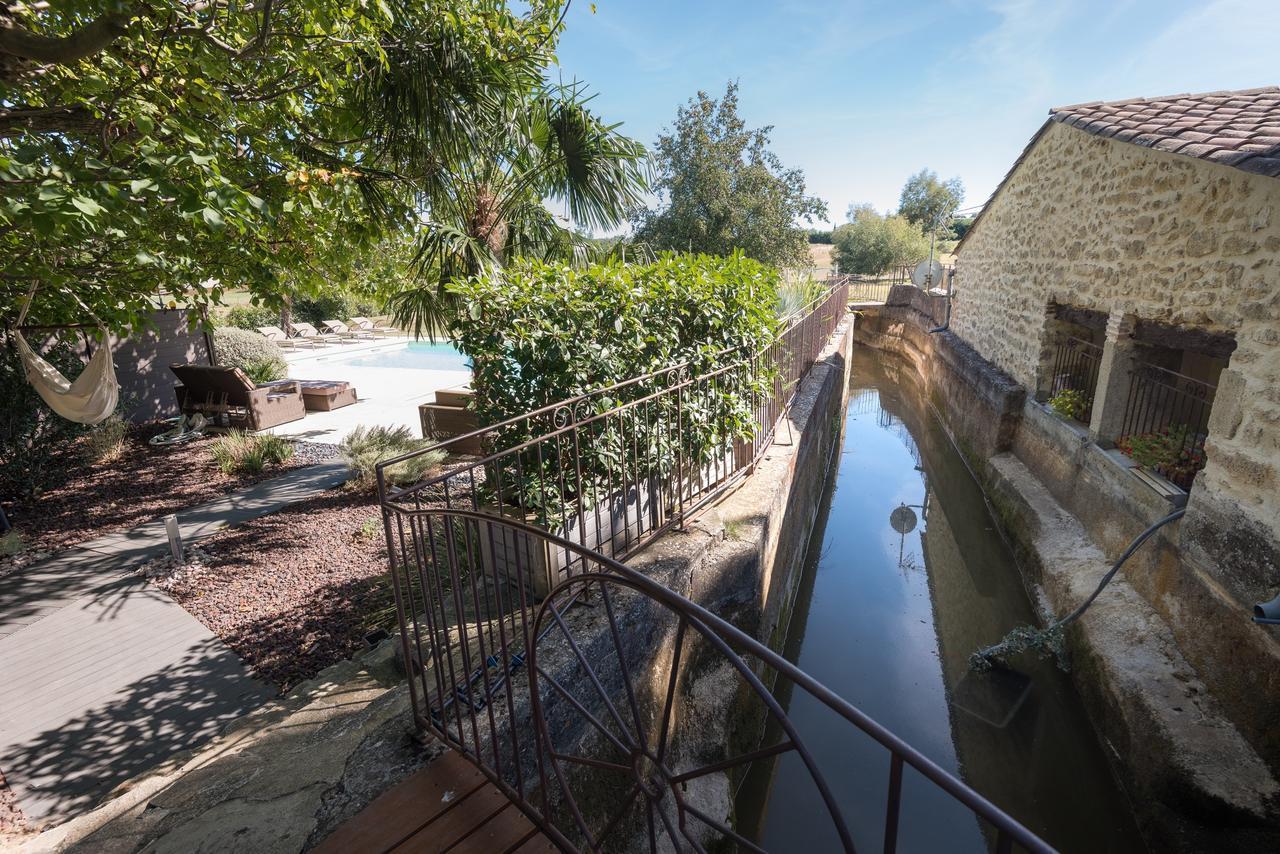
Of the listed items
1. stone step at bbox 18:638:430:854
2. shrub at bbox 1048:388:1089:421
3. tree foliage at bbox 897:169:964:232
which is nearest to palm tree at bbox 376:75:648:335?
stone step at bbox 18:638:430:854

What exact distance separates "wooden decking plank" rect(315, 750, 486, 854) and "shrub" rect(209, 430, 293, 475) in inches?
265

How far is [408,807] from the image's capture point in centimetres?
199

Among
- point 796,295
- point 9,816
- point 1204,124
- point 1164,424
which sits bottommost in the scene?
point 9,816

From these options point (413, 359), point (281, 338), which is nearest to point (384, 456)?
point (413, 359)

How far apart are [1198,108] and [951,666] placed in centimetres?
534

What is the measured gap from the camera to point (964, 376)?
32.7 feet

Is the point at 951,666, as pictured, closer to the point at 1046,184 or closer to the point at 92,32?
the point at 1046,184

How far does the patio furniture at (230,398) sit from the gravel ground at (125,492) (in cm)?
73

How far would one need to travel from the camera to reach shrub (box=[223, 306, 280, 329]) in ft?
61.5

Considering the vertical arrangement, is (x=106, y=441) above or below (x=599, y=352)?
below

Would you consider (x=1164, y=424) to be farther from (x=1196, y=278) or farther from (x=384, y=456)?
(x=384, y=456)

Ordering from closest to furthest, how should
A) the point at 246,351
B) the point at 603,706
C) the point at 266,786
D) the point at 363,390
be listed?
the point at 266,786 → the point at 603,706 → the point at 363,390 → the point at 246,351

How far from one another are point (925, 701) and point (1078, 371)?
505cm

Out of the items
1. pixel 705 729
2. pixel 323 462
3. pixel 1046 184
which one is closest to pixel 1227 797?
pixel 705 729
